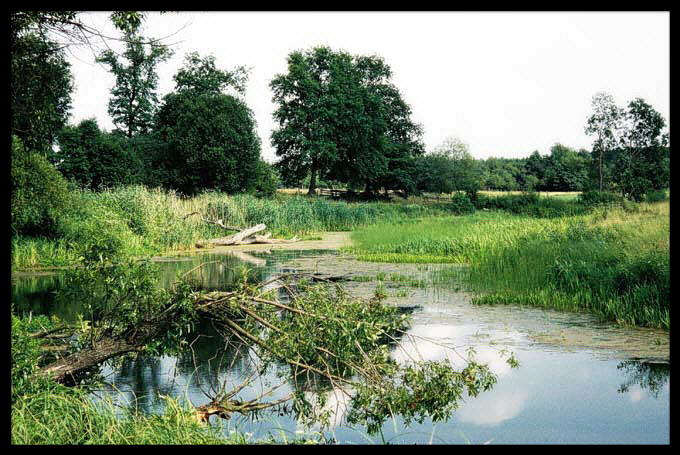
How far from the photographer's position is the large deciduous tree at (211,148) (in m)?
26.6

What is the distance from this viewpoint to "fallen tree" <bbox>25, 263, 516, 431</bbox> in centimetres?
470

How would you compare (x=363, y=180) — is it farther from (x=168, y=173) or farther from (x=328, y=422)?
(x=328, y=422)

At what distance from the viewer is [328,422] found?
183 inches

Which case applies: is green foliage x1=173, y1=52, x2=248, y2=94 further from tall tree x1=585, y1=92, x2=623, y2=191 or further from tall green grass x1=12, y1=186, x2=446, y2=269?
tall tree x1=585, y1=92, x2=623, y2=191

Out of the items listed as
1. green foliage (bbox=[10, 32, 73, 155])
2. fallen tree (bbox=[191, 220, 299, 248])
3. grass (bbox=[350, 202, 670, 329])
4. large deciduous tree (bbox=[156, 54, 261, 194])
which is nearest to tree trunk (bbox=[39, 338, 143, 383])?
green foliage (bbox=[10, 32, 73, 155])

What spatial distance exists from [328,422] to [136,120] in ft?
104

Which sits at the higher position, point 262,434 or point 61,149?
point 61,149

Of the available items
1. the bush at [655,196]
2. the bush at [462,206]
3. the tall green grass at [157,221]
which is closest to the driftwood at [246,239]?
the tall green grass at [157,221]

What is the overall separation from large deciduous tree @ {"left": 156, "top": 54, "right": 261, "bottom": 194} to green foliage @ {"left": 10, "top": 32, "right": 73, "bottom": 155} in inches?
702

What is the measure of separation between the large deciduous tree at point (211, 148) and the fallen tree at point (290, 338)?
69.2 feet

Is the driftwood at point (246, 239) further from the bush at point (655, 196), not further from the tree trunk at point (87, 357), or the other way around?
the bush at point (655, 196)

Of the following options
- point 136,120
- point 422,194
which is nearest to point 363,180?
point 422,194

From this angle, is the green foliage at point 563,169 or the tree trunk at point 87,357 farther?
the green foliage at point 563,169
